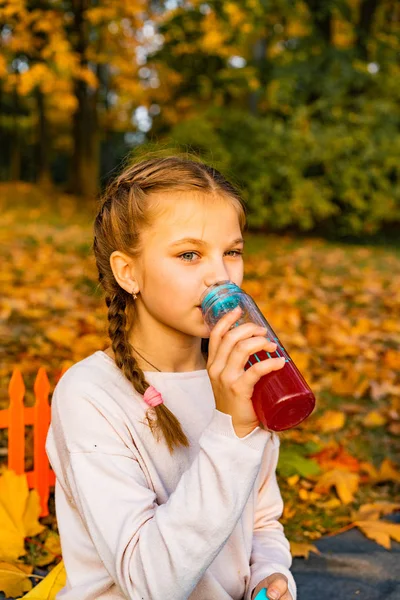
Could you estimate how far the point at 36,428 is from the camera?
2500 millimetres

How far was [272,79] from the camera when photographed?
11.4 metres

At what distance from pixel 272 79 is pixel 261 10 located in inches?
122

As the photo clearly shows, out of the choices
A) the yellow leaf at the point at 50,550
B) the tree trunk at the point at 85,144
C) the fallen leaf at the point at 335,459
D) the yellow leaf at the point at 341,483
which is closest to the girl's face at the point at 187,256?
the yellow leaf at the point at 50,550

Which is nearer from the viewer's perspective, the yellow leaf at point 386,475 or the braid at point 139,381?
the braid at point 139,381

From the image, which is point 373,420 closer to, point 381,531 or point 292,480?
point 292,480

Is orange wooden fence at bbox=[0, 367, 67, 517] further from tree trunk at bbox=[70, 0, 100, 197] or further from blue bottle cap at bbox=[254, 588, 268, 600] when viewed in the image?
tree trunk at bbox=[70, 0, 100, 197]

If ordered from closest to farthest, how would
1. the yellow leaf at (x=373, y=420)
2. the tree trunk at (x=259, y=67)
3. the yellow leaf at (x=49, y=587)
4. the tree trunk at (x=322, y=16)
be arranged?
the yellow leaf at (x=49, y=587)
the yellow leaf at (x=373, y=420)
the tree trunk at (x=322, y=16)
the tree trunk at (x=259, y=67)

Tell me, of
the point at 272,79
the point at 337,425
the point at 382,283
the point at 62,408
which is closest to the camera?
the point at 62,408

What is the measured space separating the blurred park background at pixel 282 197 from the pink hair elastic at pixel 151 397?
0.41m

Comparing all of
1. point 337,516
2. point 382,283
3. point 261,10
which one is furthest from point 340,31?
point 337,516

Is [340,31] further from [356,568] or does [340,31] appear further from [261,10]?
[356,568]

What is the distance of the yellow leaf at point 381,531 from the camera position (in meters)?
2.53

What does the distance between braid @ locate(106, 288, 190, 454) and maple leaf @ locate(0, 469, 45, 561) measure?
0.93 meters

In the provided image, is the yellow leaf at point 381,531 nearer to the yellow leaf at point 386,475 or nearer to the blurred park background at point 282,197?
the blurred park background at point 282,197
